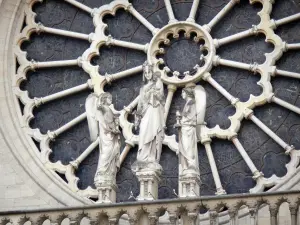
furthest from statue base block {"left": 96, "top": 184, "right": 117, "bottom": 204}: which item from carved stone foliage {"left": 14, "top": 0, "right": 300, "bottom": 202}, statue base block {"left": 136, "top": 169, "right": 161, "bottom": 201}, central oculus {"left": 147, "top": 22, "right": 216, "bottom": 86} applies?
central oculus {"left": 147, "top": 22, "right": 216, "bottom": 86}

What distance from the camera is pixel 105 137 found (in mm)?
22141

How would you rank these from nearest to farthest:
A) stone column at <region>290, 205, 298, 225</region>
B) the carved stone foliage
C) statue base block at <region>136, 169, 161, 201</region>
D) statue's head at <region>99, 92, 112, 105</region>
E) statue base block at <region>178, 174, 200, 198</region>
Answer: stone column at <region>290, 205, 298, 225</region> → statue base block at <region>178, 174, 200, 198</region> → statue base block at <region>136, 169, 161, 201</region> → statue's head at <region>99, 92, 112, 105</region> → the carved stone foliage

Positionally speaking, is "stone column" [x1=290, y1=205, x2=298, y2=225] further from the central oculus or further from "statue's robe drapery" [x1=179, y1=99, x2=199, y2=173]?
the central oculus

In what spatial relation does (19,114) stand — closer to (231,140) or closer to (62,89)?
(62,89)

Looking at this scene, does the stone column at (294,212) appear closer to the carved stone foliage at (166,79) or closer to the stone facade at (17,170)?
the stone facade at (17,170)

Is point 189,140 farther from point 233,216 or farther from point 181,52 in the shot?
point 181,52

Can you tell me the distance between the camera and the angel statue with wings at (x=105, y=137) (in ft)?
72.0

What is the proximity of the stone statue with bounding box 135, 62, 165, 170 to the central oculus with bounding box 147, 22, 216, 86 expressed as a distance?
2390mm

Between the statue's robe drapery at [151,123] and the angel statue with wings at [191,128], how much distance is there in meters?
0.30

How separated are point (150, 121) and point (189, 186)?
115 cm

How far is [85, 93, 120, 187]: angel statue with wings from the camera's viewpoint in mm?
21938

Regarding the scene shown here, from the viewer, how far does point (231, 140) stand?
2402cm

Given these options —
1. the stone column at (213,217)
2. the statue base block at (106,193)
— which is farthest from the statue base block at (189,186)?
the statue base block at (106,193)

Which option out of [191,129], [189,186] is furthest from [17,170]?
[189,186]
